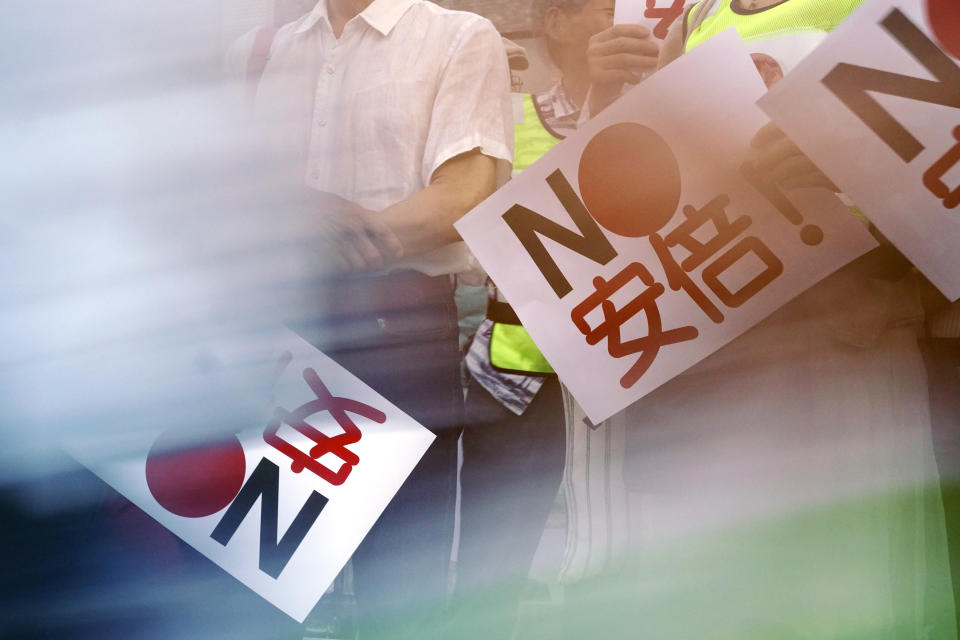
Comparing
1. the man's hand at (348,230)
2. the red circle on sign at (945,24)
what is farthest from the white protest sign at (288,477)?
the red circle on sign at (945,24)

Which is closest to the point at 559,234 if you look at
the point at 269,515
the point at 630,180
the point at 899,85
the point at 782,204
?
the point at 630,180

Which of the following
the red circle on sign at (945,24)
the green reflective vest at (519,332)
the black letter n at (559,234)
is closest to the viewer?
the red circle on sign at (945,24)

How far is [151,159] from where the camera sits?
785mm

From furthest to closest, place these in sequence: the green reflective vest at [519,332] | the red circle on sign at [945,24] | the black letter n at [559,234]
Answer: the green reflective vest at [519,332] < the black letter n at [559,234] < the red circle on sign at [945,24]

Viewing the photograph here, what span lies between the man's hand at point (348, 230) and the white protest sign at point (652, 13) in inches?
12.2

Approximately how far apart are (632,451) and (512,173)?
0.32 metres

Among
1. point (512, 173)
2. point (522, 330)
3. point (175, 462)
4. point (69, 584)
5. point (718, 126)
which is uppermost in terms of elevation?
point (718, 126)

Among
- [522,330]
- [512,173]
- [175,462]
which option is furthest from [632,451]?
[175,462]

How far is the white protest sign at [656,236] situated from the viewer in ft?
2.26

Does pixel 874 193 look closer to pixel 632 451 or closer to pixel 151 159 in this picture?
pixel 632 451

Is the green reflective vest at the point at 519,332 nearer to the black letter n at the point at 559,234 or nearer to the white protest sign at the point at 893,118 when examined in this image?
the black letter n at the point at 559,234

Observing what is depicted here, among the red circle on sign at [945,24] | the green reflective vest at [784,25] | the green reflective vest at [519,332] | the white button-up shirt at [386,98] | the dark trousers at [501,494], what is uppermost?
the red circle on sign at [945,24]

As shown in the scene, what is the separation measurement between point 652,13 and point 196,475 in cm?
64

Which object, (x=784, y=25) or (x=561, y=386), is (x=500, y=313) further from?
(x=784, y=25)
